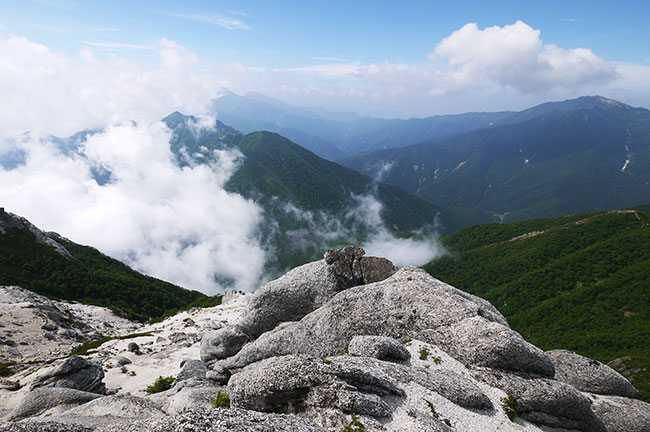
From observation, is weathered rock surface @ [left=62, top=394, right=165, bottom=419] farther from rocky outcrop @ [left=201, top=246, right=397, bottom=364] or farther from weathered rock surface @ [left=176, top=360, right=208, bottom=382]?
rocky outcrop @ [left=201, top=246, right=397, bottom=364]

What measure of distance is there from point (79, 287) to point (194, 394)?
357ft

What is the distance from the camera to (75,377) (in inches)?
1254

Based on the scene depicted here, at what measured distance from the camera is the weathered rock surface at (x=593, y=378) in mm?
25922

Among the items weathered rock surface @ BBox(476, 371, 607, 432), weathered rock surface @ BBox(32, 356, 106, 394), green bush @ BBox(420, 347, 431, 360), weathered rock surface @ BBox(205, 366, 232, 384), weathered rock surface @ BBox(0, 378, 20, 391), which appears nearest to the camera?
weathered rock surface @ BBox(476, 371, 607, 432)

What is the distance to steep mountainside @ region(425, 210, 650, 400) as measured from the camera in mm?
78250

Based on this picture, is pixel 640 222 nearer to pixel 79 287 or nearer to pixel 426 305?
pixel 426 305

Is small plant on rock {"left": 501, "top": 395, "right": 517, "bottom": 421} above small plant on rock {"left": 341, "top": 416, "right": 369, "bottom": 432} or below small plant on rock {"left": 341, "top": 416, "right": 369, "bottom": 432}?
below

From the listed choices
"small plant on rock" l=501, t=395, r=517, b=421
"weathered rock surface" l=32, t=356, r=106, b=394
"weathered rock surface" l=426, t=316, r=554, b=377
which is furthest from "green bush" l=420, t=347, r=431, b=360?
"weathered rock surface" l=32, t=356, r=106, b=394

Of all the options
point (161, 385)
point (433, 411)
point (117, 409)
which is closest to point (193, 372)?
point (161, 385)

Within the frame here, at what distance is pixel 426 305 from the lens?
26.3m

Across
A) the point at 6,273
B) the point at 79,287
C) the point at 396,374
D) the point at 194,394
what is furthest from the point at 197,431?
the point at 6,273

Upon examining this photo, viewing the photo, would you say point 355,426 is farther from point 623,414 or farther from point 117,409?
point 623,414

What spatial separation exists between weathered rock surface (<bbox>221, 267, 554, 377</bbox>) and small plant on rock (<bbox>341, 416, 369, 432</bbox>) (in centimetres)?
1174

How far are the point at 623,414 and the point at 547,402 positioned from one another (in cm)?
911
